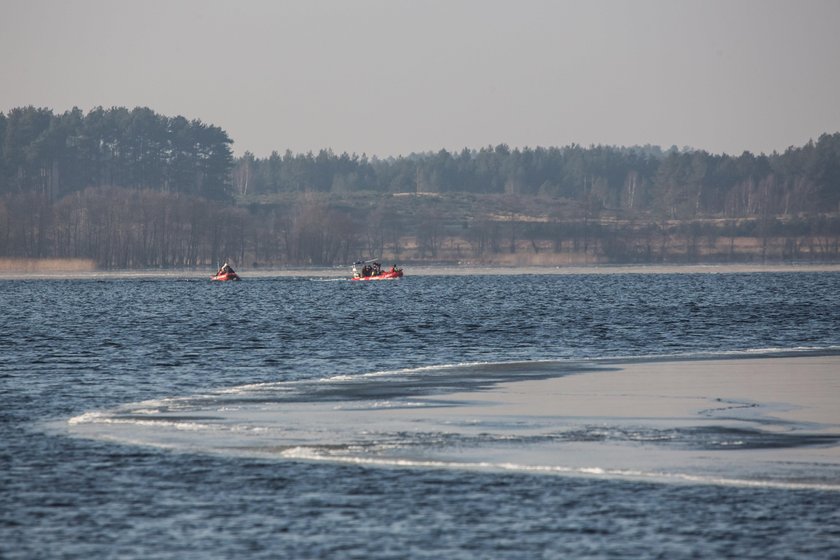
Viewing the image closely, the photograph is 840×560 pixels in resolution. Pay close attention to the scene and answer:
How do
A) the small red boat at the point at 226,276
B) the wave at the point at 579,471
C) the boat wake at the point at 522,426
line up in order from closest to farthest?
the wave at the point at 579,471, the boat wake at the point at 522,426, the small red boat at the point at 226,276

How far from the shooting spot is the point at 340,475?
25234mm

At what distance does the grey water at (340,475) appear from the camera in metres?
20.5

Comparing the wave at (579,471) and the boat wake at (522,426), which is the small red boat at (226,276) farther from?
the wave at (579,471)

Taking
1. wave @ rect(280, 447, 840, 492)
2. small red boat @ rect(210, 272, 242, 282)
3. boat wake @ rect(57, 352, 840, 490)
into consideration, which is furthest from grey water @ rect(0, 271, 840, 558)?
small red boat @ rect(210, 272, 242, 282)

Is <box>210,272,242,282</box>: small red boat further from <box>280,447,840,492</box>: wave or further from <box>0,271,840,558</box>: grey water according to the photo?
<box>280,447,840,492</box>: wave

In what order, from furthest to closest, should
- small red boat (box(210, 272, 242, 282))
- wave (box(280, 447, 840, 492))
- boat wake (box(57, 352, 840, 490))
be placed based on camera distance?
small red boat (box(210, 272, 242, 282)), boat wake (box(57, 352, 840, 490)), wave (box(280, 447, 840, 492))

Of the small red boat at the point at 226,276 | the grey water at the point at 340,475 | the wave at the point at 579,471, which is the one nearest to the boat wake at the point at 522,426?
the wave at the point at 579,471

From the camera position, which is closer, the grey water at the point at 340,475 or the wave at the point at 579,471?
the grey water at the point at 340,475

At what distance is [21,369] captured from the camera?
4734cm

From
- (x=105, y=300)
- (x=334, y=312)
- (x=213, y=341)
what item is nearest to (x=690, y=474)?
(x=213, y=341)

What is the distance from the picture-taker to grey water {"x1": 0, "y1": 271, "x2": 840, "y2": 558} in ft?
67.4

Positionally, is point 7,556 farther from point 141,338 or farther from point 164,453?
point 141,338

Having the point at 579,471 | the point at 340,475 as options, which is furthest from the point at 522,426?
the point at 340,475

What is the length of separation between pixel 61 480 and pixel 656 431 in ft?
36.8
